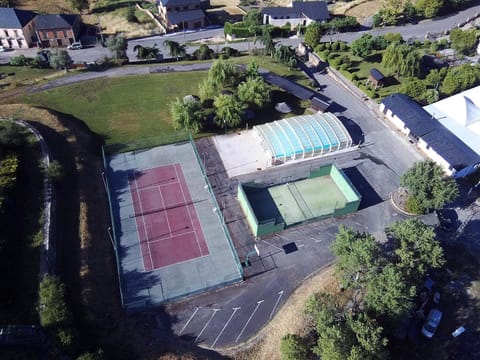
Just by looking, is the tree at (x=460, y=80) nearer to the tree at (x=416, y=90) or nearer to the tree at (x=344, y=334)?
the tree at (x=416, y=90)

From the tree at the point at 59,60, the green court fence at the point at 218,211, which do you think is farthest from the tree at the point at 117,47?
Result: the green court fence at the point at 218,211

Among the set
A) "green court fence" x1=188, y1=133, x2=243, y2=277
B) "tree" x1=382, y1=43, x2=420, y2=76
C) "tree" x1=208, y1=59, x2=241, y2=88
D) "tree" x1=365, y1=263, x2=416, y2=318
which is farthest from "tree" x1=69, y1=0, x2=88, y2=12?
"tree" x1=365, y1=263, x2=416, y2=318

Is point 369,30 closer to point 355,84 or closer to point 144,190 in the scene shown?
point 355,84

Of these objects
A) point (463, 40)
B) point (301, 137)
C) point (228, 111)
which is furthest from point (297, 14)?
point (301, 137)

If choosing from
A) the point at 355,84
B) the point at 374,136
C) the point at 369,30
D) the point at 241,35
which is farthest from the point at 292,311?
the point at 369,30

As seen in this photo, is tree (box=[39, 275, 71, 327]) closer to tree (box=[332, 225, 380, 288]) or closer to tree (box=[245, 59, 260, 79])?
tree (box=[332, 225, 380, 288])

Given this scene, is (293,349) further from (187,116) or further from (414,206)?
(187,116)
